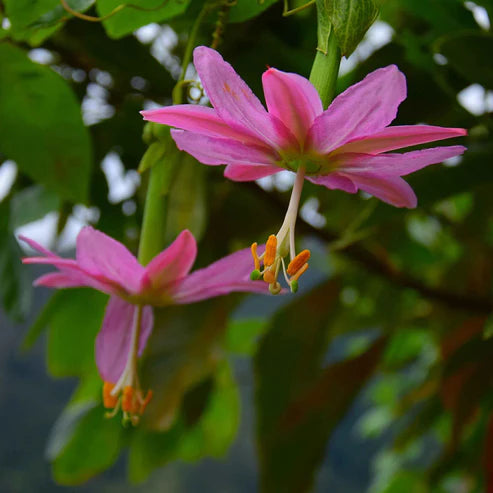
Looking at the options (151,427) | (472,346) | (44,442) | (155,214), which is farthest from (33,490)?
(155,214)

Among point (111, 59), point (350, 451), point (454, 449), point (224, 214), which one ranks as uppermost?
point (111, 59)

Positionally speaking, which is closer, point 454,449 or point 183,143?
point 183,143

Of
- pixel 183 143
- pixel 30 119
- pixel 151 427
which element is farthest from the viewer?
pixel 151 427

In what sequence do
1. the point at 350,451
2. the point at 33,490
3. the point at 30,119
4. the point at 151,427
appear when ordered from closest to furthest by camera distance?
1. the point at 30,119
2. the point at 151,427
3. the point at 33,490
4. the point at 350,451

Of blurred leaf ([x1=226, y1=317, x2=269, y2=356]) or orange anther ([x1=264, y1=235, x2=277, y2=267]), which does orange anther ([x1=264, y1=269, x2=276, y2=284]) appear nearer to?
orange anther ([x1=264, y1=235, x2=277, y2=267])

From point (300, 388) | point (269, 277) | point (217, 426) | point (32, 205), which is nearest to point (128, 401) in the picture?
point (269, 277)

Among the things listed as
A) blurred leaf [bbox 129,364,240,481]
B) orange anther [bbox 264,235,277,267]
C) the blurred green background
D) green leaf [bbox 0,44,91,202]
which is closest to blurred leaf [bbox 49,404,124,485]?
the blurred green background

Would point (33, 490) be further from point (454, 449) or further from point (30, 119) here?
point (30, 119)
